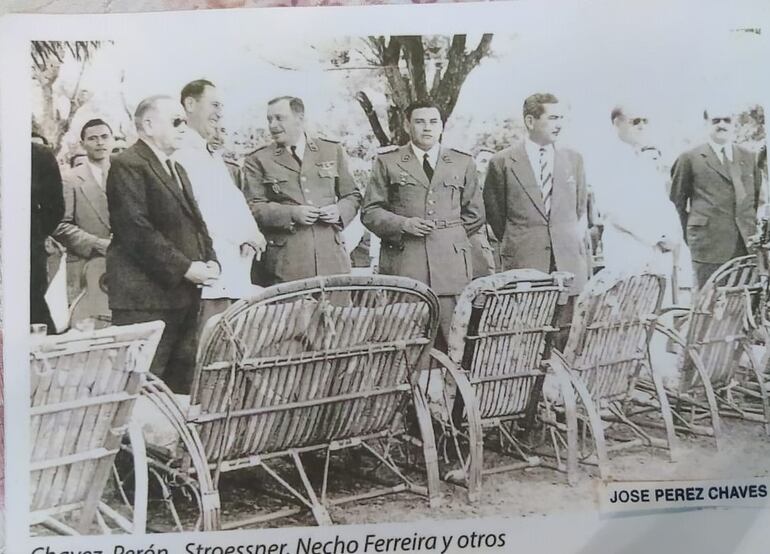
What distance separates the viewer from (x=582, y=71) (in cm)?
51

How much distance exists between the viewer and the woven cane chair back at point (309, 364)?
0.47 metres

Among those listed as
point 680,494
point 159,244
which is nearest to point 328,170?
point 159,244

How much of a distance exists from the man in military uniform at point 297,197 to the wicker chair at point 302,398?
2cm

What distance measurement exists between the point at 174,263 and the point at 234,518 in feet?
0.58

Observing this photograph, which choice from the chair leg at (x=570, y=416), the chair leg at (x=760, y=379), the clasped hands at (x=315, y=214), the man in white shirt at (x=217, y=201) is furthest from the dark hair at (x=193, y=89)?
the chair leg at (x=760, y=379)

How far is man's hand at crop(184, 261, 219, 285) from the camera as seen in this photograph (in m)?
0.48

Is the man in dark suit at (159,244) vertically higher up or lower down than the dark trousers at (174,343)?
higher up

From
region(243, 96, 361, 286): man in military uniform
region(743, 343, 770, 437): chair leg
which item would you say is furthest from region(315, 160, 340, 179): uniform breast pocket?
region(743, 343, 770, 437): chair leg

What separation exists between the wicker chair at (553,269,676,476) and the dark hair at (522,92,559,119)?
12 cm

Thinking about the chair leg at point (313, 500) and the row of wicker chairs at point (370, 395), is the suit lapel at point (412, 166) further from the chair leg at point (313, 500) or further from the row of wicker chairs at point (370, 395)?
the chair leg at point (313, 500)

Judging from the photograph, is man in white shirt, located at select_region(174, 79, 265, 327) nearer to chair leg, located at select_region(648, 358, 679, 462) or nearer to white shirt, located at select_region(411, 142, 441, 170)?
white shirt, located at select_region(411, 142, 441, 170)

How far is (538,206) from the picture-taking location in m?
0.50

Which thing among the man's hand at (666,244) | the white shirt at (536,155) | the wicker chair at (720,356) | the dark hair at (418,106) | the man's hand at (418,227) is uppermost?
the dark hair at (418,106)

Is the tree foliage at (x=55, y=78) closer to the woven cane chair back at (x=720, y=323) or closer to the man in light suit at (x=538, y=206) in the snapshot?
the man in light suit at (x=538, y=206)
